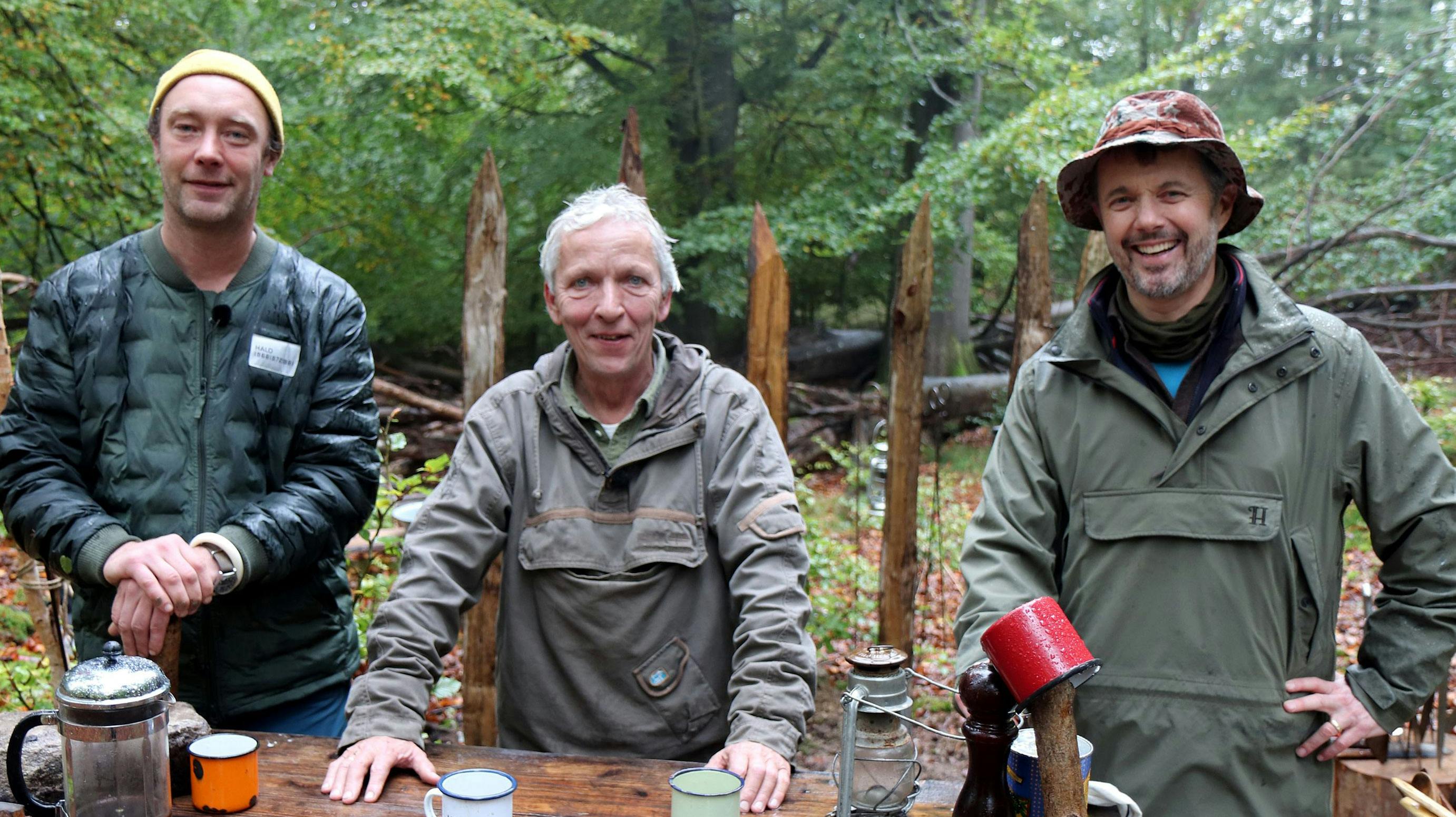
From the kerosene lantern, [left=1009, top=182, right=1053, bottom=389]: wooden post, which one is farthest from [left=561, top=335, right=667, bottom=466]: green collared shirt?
[left=1009, top=182, right=1053, bottom=389]: wooden post

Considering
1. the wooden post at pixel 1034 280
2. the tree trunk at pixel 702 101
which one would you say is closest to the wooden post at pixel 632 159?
the wooden post at pixel 1034 280

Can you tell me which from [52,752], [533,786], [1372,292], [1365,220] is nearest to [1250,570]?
[533,786]

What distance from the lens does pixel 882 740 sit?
1.70 m

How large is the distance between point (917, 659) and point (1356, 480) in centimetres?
334

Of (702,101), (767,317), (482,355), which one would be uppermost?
(702,101)

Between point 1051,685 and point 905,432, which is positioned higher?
point 905,432

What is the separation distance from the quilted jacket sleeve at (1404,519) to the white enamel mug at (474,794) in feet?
5.09

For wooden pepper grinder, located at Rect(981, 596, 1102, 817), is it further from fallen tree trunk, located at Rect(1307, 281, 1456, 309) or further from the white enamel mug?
fallen tree trunk, located at Rect(1307, 281, 1456, 309)

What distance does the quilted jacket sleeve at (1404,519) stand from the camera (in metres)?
2.00

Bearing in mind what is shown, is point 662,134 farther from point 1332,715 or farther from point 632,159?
point 1332,715

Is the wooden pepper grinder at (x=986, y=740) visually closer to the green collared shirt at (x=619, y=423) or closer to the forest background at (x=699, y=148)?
the green collared shirt at (x=619, y=423)

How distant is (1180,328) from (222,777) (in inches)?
77.0

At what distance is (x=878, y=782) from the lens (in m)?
1.75

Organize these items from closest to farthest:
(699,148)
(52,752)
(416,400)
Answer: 1. (52,752)
2. (416,400)
3. (699,148)
